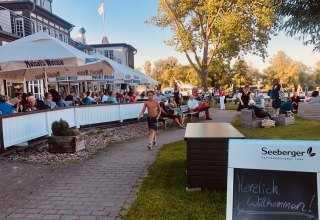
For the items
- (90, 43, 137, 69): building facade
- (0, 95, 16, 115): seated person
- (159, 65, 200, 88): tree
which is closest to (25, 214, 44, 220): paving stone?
(0, 95, 16, 115): seated person

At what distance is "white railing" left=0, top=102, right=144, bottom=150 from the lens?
295 inches

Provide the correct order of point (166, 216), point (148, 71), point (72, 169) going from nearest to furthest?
point (166, 216), point (72, 169), point (148, 71)

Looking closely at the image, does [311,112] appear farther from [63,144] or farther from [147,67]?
[147,67]

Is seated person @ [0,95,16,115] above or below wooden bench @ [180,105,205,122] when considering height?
above

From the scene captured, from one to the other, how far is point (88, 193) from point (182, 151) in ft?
11.0

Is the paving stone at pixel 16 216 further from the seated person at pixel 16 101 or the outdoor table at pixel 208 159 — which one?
the seated person at pixel 16 101

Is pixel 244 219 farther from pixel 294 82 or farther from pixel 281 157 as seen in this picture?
pixel 294 82

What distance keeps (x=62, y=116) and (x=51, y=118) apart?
796 mm

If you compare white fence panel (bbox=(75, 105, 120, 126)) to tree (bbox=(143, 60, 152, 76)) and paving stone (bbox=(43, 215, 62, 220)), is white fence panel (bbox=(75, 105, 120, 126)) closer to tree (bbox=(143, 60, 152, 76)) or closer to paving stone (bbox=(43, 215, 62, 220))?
paving stone (bbox=(43, 215, 62, 220))

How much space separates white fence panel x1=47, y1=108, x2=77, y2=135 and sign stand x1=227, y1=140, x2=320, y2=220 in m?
7.85

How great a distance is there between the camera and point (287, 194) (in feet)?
8.94

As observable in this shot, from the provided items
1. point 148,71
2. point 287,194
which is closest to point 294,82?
point 148,71

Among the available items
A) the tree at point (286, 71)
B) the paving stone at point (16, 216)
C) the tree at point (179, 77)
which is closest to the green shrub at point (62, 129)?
the paving stone at point (16, 216)

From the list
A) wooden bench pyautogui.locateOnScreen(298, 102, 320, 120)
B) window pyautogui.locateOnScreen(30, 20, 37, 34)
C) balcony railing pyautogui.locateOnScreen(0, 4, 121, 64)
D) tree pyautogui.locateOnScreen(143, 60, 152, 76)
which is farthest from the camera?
tree pyautogui.locateOnScreen(143, 60, 152, 76)
